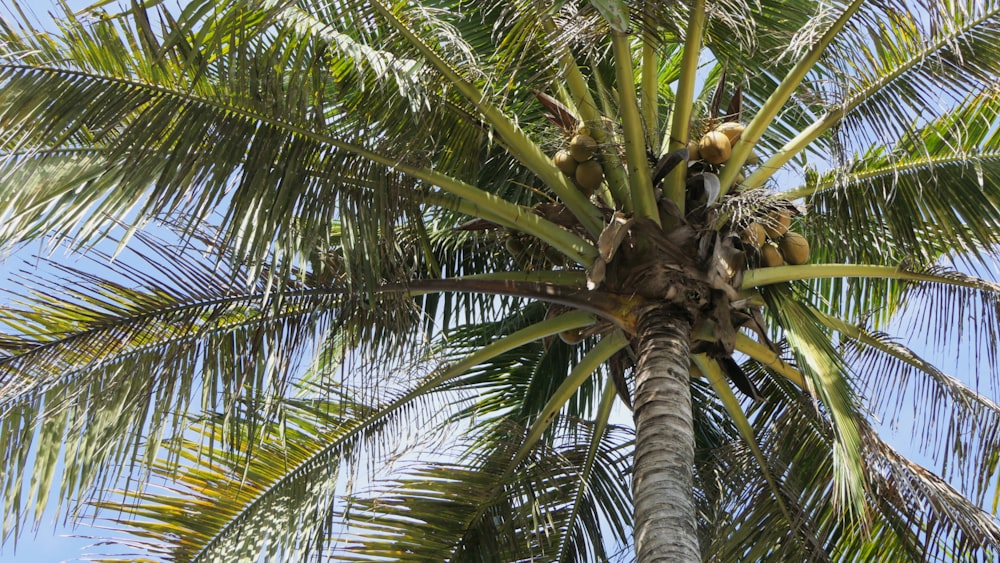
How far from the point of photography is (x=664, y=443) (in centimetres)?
493

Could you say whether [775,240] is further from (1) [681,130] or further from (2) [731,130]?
(1) [681,130]

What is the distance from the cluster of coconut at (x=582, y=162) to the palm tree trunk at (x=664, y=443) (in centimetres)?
71

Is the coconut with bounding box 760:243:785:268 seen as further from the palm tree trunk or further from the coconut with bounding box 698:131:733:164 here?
the palm tree trunk

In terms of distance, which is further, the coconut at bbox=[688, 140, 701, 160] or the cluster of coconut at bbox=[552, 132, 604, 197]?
the coconut at bbox=[688, 140, 701, 160]

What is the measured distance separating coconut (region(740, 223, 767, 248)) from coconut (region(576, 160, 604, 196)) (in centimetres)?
73

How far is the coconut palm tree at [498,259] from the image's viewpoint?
5.01 metres

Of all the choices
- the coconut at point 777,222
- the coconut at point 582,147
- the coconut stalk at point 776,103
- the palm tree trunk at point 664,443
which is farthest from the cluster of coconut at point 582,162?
the coconut at point 777,222

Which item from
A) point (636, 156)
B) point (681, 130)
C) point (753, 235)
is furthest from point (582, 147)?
point (753, 235)

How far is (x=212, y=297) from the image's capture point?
579cm

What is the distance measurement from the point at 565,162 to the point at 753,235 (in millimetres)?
967

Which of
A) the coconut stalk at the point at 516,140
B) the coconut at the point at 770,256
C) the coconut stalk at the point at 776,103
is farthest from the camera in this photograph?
the coconut at the point at 770,256

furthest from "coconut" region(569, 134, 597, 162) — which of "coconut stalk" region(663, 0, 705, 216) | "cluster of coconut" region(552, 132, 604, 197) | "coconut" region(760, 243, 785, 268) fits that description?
"coconut" region(760, 243, 785, 268)

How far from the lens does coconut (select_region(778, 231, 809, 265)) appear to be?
19.1ft

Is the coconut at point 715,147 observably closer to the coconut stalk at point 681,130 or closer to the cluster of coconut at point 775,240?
the coconut stalk at point 681,130
